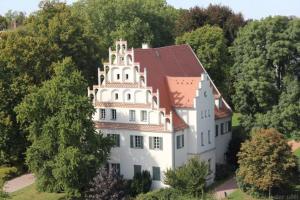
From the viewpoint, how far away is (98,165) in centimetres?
5159

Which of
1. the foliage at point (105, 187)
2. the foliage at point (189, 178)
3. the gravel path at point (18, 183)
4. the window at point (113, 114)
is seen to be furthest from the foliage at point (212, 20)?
the foliage at point (105, 187)

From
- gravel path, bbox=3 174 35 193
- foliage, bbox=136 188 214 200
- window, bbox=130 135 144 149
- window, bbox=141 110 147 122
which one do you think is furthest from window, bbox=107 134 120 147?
gravel path, bbox=3 174 35 193

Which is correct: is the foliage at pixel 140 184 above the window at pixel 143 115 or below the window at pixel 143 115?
below

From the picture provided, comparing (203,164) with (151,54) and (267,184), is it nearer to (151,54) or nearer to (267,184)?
(267,184)

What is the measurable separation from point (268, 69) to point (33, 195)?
2311 centimetres

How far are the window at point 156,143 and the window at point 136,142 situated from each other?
0.87 meters

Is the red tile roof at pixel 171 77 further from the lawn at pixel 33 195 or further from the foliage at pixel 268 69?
the lawn at pixel 33 195

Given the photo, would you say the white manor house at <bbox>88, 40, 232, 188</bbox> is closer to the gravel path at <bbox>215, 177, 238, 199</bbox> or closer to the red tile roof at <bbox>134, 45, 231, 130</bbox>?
the red tile roof at <bbox>134, 45, 231, 130</bbox>

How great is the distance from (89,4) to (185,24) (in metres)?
14.6

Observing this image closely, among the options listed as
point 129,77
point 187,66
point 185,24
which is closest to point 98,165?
point 129,77

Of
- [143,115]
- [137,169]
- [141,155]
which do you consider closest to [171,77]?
[143,115]

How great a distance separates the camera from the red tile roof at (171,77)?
54438 mm

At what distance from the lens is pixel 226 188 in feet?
178

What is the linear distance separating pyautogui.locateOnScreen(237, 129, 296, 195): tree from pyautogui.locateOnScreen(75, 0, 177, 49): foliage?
3694 cm
